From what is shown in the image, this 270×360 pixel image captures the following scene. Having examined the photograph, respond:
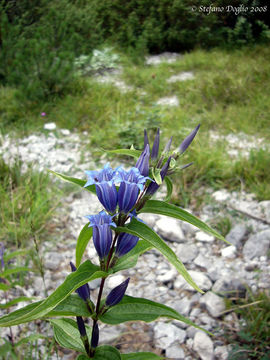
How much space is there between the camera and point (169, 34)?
6.85 meters

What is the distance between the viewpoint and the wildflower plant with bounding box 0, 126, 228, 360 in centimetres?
96

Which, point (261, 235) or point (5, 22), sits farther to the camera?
point (5, 22)

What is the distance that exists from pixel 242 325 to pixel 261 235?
2.57ft

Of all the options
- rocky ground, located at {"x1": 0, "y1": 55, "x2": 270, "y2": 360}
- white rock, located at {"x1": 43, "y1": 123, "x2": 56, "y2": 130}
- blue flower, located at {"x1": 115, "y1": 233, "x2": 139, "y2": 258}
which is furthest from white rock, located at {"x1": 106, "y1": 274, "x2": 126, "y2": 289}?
white rock, located at {"x1": 43, "y1": 123, "x2": 56, "y2": 130}

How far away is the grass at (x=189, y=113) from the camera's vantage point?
317 cm

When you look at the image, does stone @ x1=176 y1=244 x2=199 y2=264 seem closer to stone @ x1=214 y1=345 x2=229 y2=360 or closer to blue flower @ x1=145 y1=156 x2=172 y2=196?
stone @ x1=214 y1=345 x2=229 y2=360

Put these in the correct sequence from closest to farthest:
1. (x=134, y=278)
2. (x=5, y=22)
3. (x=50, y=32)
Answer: (x=134, y=278) < (x=5, y=22) < (x=50, y=32)

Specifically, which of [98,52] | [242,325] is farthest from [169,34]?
[242,325]

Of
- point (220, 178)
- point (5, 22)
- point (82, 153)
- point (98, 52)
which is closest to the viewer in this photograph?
point (220, 178)

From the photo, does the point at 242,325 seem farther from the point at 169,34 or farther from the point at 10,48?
the point at 169,34

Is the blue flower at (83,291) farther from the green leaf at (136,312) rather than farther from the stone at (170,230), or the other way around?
the stone at (170,230)

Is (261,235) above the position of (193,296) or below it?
above

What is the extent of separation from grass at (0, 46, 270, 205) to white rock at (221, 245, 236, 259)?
52cm

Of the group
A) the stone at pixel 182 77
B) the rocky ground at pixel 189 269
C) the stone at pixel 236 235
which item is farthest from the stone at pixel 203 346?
the stone at pixel 182 77
